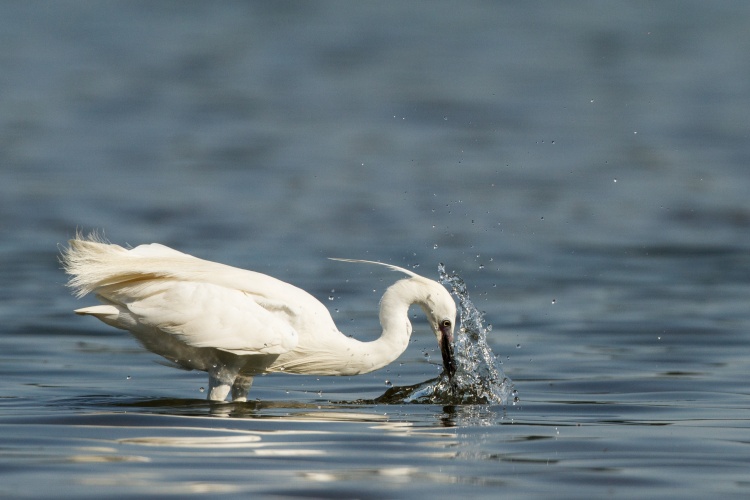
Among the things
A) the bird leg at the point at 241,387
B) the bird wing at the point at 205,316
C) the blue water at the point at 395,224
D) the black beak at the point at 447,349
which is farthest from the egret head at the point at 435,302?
the bird leg at the point at 241,387

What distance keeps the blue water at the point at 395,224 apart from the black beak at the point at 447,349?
32cm

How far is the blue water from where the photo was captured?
721cm

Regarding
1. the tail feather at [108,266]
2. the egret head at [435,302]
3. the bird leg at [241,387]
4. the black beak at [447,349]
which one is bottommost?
the bird leg at [241,387]

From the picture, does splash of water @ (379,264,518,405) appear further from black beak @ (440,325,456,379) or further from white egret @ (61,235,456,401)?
white egret @ (61,235,456,401)

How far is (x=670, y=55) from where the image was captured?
3872 centimetres

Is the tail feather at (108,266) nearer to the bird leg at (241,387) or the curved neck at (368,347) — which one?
the bird leg at (241,387)

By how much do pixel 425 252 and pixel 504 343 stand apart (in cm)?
482

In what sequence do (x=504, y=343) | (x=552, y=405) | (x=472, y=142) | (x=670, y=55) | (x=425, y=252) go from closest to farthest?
(x=552, y=405)
(x=504, y=343)
(x=425, y=252)
(x=472, y=142)
(x=670, y=55)

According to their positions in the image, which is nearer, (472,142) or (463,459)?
(463,459)

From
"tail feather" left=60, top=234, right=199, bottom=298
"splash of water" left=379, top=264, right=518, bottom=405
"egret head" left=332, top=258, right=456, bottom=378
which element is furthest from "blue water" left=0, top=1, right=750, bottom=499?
"tail feather" left=60, top=234, right=199, bottom=298

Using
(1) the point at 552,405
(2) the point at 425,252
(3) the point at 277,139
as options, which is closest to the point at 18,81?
(3) the point at 277,139

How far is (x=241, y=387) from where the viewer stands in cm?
947

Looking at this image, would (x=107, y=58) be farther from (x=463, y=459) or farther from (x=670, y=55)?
(x=463, y=459)

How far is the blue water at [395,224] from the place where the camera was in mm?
7215
